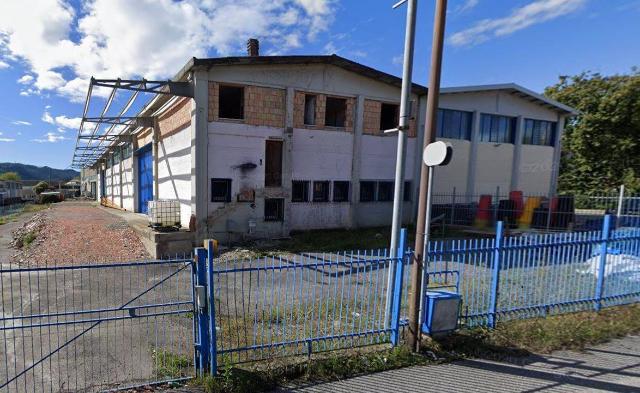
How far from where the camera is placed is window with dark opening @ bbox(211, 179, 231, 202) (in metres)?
12.3

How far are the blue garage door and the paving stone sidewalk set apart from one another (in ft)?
60.4

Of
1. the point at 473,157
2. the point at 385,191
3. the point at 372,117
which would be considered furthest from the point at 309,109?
the point at 473,157

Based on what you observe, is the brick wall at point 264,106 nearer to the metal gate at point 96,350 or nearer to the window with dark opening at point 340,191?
the window with dark opening at point 340,191

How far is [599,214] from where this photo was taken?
51.3 ft

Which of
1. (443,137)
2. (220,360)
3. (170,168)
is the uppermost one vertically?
(443,137)

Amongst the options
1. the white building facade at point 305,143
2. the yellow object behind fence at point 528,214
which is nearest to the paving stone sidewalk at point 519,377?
the white building facade at point 305,143

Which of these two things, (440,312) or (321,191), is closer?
(440,312)

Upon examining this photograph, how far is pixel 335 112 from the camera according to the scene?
15.5m

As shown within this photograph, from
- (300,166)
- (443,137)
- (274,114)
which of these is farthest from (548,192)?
(274,114)

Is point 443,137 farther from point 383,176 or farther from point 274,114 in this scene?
point 274,114

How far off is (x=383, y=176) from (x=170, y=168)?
10.1m

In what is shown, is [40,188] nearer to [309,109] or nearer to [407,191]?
[309,109]

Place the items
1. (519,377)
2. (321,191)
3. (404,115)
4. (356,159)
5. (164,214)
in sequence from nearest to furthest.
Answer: (519,377)
(404,115)
(164,214)
(321,191)
(356,159)

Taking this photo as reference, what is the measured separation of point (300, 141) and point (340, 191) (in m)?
2.97
